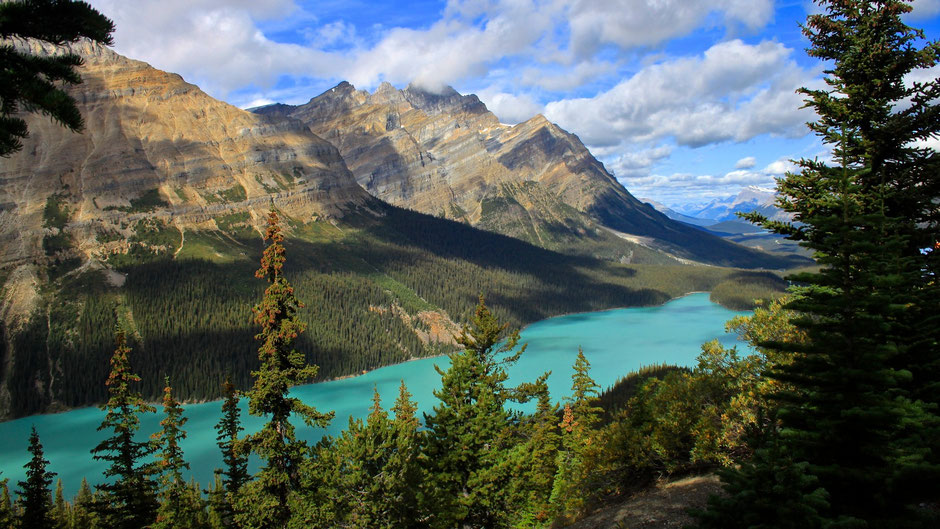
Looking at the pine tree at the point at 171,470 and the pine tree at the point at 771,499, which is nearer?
the pine tree at the point at 771,499

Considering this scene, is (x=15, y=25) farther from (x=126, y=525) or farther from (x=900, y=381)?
(x=126, y=525)

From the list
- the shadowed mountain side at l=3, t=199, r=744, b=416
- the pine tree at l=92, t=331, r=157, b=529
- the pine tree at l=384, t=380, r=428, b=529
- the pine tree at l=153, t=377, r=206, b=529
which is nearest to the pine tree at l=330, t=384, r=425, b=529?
the pine tree at l=384, t=380, r=428, b=529

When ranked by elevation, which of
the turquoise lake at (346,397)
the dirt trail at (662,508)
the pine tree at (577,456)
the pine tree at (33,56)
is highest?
the pine tree at (33,56)

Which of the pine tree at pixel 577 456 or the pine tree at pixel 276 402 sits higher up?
the pine tree at pixel 276 402

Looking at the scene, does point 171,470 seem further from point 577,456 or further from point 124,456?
point 577,456

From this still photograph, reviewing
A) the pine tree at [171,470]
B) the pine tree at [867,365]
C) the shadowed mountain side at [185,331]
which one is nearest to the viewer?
the pine tree at [867,365]

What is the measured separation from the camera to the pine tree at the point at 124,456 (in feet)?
89.9

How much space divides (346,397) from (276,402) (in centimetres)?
11083

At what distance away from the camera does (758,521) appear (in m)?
10.4

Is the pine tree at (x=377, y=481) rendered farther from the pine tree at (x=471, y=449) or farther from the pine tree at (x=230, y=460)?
the pine tree at (x=230, y=460)

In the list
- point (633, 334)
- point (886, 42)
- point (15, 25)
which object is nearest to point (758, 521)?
point (15, 25)

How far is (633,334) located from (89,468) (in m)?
168

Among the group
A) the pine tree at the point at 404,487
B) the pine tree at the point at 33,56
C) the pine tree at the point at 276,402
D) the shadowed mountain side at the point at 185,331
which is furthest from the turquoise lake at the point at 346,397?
the pine tree at the point at 33,56

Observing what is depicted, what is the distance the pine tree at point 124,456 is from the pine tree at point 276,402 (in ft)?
31.9
